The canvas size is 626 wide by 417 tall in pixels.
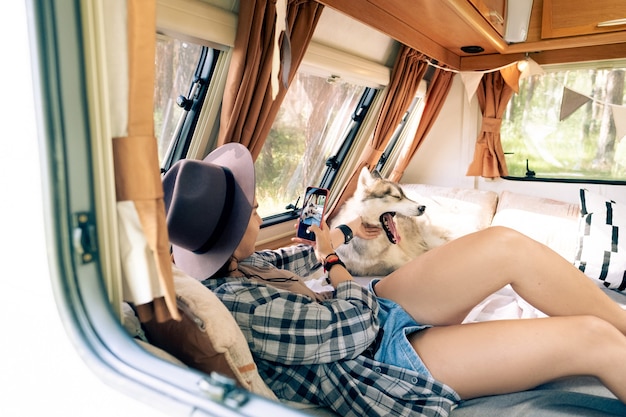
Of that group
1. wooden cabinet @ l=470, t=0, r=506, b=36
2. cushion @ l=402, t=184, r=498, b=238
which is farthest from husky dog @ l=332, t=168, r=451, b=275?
wooden cabinet @ l=470, t=0, r=506, b=36

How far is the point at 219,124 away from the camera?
5.75ft

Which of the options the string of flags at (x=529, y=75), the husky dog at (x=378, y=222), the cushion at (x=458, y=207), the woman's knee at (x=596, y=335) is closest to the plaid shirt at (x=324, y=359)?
the woman's knee at (x=596, y=335)

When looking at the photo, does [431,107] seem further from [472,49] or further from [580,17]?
[580,17]

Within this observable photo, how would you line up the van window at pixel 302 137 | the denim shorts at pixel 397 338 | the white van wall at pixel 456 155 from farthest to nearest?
the white van wall at pixel 456 155
the van window at pixel 302 137
the denim shorts at pixel 397 338

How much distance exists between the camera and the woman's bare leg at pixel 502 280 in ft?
4.07

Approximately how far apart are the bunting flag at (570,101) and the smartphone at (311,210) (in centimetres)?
172

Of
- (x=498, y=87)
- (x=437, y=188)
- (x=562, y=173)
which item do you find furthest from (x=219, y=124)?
(x=562, y=173)

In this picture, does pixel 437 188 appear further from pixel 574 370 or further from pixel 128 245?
pixel 128 245

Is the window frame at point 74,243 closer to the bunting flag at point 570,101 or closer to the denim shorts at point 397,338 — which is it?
the denim shorts at point 397,338

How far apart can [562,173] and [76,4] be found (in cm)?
298

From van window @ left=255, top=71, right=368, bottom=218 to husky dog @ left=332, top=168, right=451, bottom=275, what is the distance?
335 mm

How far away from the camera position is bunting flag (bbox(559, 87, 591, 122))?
2646mm

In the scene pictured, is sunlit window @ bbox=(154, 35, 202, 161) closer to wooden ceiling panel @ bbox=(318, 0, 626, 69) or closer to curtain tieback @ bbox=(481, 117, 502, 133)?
wooden ceiling panel @ bbox=(318, 0, 626, 69)

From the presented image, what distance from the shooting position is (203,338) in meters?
0.85
